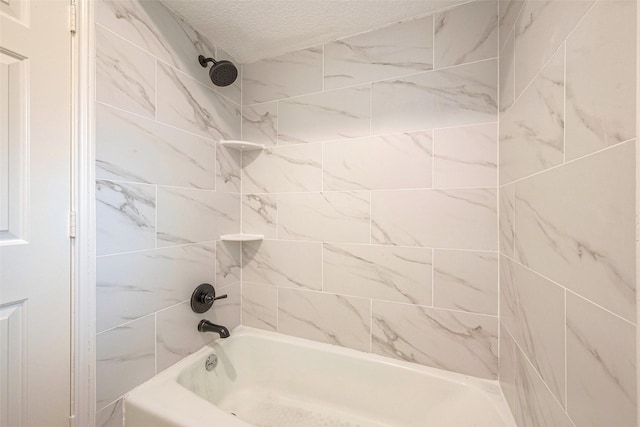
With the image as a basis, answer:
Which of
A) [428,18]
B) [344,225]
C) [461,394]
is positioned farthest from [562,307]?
[428,18]

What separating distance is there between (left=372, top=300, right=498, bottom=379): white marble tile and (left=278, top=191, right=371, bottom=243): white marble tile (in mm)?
386

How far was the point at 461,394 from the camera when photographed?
1.09m

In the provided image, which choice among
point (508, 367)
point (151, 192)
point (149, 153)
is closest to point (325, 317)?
point (508, 367)

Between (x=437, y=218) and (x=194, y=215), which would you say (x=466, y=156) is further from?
(x=194, y=215)

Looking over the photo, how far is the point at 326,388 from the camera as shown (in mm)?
1317

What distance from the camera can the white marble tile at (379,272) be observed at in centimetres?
120

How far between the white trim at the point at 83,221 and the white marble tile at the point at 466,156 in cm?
136

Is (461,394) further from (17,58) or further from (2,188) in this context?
(17,58)

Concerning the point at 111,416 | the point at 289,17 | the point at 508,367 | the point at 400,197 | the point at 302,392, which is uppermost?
the point at 289,17

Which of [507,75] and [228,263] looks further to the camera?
[228,263]

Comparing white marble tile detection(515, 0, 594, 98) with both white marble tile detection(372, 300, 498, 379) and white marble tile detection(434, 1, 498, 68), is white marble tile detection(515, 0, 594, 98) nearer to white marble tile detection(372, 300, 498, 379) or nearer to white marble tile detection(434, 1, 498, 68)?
white marble tile detection(434, 1, 498, 68)

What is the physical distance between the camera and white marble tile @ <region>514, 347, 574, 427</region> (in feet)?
2.02

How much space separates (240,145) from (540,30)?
4.29 feet

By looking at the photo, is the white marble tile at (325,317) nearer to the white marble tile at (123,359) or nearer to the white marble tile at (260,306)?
the white marble tile at (260,306)
